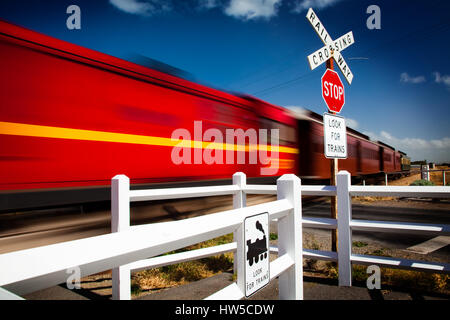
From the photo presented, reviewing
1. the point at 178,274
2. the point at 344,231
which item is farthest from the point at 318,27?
the point at 178,274

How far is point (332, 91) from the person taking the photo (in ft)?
13.5

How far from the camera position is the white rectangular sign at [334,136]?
12.1 ft

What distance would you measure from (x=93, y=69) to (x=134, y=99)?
0.79 m

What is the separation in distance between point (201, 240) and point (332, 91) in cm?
366

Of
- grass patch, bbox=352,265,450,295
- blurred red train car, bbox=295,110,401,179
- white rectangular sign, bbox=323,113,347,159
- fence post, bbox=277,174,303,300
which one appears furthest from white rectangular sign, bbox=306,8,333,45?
blurred red train car, bbox=295,110,401,179

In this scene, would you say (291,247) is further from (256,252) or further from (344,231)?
(344,231)

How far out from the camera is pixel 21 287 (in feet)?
2.10

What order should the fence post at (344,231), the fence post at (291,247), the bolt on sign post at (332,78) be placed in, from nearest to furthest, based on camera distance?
the fence post at (291,247) → the fence post at (344,231) → the bolt on sign post at (332,78)

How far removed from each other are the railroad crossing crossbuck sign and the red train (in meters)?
2.81

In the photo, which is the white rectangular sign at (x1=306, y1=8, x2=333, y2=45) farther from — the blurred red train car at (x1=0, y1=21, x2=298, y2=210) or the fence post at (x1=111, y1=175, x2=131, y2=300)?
the fence post at (x1=111, y1=175, x2=131, y2=300)

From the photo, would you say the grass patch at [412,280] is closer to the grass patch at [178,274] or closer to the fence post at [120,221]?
the grass patch at [178,274]

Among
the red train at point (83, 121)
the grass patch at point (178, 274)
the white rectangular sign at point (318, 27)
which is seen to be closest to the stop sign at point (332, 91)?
the white rectangular sign at point (318, 27)

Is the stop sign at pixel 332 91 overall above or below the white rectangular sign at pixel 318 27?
below
